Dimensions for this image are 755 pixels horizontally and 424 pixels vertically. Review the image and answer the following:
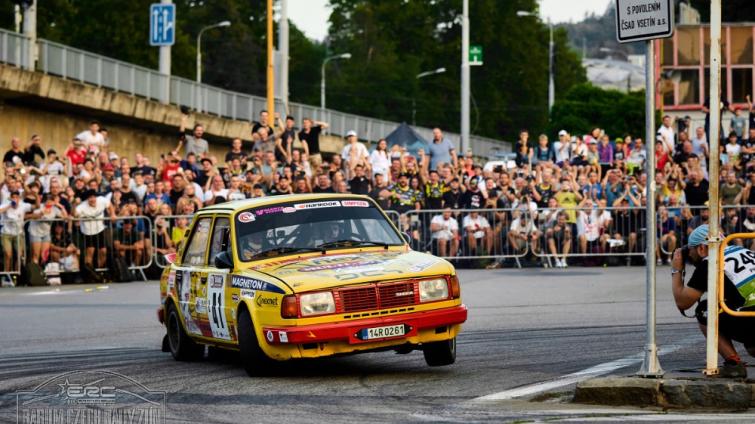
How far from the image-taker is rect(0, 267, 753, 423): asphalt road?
10312mm

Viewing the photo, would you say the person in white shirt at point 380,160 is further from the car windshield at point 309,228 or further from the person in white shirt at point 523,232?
the car windshield at point 309,228

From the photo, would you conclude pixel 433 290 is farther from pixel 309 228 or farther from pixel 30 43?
pixel 30 43

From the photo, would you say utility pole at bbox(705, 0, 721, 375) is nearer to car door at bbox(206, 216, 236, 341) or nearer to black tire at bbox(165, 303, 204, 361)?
car door at bbox(206, 216, 236, 341)

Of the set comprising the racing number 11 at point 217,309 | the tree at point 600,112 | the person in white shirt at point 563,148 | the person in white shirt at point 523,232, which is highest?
the tree at point 600,112

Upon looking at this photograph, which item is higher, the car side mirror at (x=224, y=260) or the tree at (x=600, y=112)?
the tree at (x=600, y=112)

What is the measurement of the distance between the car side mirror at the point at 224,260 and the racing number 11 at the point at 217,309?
0.26m

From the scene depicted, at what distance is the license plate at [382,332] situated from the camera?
40.0ft

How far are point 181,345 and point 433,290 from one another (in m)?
3.11

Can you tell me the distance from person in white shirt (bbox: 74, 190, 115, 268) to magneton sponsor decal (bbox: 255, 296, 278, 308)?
1442 cm

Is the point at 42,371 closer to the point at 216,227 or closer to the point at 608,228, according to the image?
the point at 216,227

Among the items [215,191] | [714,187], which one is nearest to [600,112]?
[215,191]

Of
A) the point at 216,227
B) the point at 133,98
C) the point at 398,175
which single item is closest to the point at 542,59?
the point at 133,98

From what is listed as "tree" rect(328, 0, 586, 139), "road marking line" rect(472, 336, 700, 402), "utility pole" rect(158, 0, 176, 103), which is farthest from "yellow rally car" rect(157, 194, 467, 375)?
"tree" rect(328, 0, 586, 139)

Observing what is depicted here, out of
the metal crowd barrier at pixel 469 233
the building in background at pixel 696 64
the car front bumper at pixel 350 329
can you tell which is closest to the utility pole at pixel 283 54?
the metal crowd barrier at pixel 469 233
